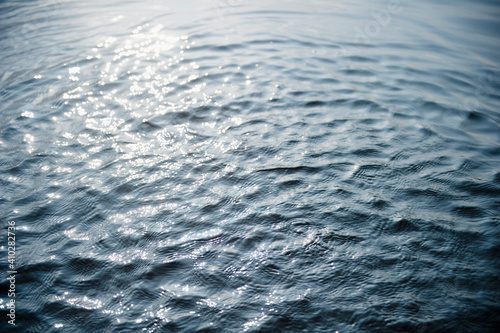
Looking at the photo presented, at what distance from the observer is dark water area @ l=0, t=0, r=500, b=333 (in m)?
2.46

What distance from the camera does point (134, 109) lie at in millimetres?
4711

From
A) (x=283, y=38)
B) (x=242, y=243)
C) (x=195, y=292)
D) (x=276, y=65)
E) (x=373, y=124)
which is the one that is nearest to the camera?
(x=195, y=292)

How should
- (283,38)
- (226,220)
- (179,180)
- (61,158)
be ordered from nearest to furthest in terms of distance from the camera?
(226,220), (179,180), (61,158), (283,38)

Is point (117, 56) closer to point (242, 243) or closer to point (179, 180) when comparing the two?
point (179, 180)

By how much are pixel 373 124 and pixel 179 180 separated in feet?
7.91

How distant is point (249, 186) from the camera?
3.49 meters

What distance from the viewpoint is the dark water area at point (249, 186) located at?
246 centimetres

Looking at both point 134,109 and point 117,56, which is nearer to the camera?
point 134,109

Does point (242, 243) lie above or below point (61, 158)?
below

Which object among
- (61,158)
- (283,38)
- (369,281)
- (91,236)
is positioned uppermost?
(283,38)

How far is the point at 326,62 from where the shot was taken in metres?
6.21

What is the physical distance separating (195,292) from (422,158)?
107 inches

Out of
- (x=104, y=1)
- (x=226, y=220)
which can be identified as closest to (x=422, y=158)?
(x=226, y=220)

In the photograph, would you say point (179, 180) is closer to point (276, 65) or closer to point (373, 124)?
point (373, 124)
